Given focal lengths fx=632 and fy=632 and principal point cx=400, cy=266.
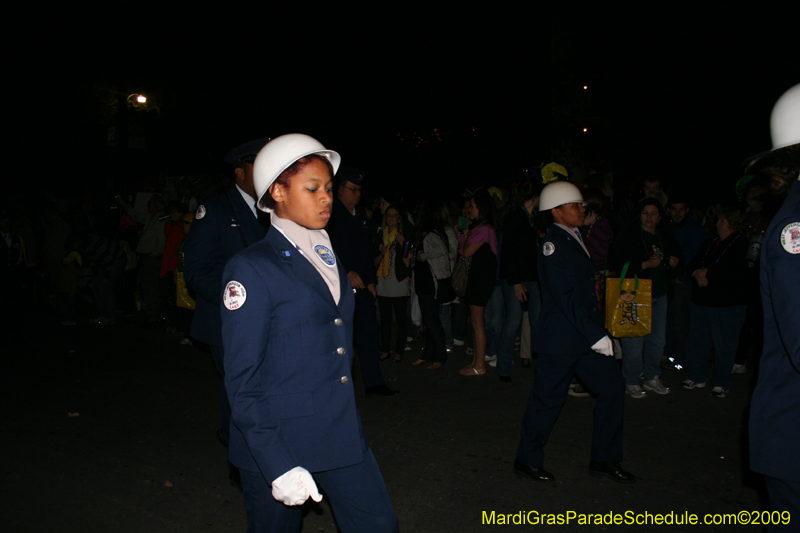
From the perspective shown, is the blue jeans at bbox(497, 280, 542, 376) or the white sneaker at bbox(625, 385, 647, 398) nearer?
the white sneaker at bbox(625, 385, 647, 398)

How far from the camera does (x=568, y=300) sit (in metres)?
4.15

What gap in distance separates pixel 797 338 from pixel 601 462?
8.73 feet

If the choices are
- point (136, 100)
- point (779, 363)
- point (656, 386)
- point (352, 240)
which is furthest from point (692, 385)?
point (136, 100)

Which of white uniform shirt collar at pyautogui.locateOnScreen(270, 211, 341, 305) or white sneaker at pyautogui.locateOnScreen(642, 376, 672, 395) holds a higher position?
white uniform shirt collar at pyautogui.locateOnScreen(270, 211, 341, 305)

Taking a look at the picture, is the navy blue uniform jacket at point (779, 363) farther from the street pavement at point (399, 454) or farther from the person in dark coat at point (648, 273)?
the person in dark coat at point (648, 273)

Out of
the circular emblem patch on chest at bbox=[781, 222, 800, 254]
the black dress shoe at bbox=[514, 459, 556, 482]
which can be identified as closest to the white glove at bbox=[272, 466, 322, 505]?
the circular emblem patch on chest at bbox=[781, 222, 800, 254]

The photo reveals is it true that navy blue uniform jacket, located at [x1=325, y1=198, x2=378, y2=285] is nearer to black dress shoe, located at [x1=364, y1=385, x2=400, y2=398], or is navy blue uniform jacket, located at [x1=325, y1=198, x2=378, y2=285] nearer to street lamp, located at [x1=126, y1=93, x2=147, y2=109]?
black dress shoe, located at [x1=364, y1=385, x2=400, y2=398]

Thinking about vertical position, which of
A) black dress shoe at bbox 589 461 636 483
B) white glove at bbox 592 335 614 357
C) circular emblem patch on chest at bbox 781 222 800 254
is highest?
circular emblem patch on chest at bbox 781 222 800 254

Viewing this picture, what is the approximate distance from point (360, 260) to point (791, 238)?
4.74m

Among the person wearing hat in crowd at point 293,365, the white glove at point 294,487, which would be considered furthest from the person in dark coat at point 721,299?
the white glove at point 294,487

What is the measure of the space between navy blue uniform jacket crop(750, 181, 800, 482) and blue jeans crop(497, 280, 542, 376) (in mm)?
4658

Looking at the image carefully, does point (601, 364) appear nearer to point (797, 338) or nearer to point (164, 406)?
point (797, 338)

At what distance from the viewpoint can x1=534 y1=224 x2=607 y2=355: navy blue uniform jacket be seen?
4.12 meters

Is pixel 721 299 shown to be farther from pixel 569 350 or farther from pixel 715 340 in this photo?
pixel 569 350
